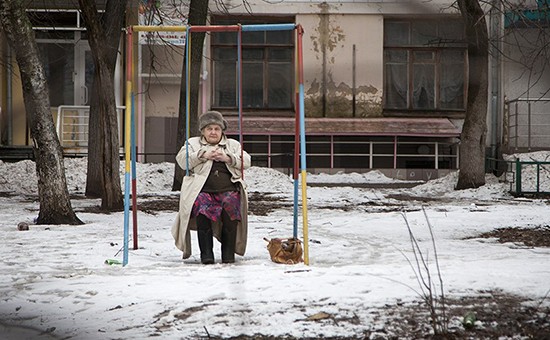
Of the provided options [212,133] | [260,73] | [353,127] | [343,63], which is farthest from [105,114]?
[343,63]

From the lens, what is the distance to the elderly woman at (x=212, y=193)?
27.8 feet

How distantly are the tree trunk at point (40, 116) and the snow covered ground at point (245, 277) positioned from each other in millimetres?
321

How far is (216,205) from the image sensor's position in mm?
8555

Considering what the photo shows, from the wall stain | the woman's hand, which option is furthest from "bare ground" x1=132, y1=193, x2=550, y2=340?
the wall stain

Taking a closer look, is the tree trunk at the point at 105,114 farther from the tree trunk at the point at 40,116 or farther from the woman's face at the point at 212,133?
the woman's face at the point at 212,133

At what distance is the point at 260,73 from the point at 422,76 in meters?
4.37

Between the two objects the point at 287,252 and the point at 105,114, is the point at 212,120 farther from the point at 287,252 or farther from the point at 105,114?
the point at 105,114

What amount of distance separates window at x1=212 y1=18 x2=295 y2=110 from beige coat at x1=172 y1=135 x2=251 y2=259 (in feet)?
54.6

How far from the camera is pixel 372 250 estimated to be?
9.93 m

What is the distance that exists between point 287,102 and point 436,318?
66.0 feet

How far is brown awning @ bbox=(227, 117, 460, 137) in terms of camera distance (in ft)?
79.2

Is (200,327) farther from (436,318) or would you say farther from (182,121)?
(182,121)

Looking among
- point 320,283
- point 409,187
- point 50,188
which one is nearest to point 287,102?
point 409,187

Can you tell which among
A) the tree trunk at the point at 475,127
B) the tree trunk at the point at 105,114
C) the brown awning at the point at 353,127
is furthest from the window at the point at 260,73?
the tree trunk at the point at 105,114
